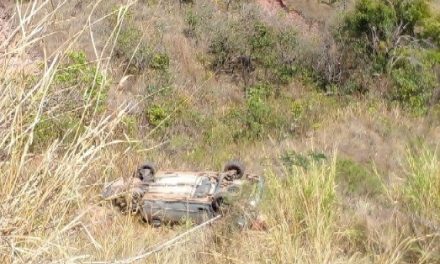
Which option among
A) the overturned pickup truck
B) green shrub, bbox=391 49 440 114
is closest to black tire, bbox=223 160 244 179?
the overturned pickup truck

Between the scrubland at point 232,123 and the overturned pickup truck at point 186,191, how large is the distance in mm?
137

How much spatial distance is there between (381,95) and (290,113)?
156 cm

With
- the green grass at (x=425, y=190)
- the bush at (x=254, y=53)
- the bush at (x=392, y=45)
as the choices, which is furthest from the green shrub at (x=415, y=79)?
the green grass at (x=425, y=190)

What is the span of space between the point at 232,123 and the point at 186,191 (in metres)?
4.83

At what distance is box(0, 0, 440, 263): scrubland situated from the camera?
2777 mm

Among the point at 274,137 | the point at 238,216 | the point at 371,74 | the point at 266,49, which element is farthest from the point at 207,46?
the point at 238,216

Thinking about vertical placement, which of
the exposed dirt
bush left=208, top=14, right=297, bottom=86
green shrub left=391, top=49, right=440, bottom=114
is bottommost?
the exposed dirt

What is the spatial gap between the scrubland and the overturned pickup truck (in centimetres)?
14

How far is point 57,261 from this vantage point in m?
2.68

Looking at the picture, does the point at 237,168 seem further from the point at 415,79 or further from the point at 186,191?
the point at 415,79

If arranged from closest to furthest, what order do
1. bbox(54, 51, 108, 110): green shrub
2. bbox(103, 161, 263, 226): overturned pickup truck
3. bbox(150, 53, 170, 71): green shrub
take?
Answer: 1. bbox(54, 51, 108, 110): green shrub
2. bbox(103, 161, 263, 226): overturned pickup truck
3. bbox(150, 53, 170, 71): green shrub

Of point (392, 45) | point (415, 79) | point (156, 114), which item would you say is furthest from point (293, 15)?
point (156, 114)

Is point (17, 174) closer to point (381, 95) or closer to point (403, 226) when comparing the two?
point (403, 226)

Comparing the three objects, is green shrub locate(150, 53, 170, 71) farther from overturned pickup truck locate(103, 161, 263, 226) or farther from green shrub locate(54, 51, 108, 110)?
overturned pickup truck locate(103, 161, 263, 226)
